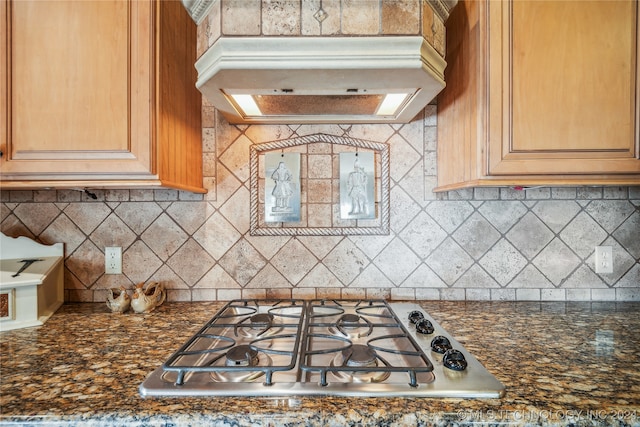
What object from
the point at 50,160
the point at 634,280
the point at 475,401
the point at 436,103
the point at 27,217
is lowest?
the point at 475,401

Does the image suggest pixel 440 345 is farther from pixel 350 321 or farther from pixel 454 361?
pixel 350 321

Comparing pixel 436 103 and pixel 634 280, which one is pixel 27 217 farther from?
pixel 634 280

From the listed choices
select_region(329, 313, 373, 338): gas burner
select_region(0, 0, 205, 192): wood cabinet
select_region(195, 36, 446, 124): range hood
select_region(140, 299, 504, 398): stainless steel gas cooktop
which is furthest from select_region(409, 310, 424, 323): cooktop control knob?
select_region(0, 0, 205, 192): wood cabinet

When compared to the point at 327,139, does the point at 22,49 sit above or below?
above

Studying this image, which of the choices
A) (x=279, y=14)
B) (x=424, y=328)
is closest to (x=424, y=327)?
(x=424, y=328)

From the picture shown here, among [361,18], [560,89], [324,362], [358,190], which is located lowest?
[324,362]

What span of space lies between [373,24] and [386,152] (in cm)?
57

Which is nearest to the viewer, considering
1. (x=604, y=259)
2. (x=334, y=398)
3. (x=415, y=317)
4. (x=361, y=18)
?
(x=334, y=398)

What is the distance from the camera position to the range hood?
93 centimetres

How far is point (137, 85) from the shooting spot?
1059mm

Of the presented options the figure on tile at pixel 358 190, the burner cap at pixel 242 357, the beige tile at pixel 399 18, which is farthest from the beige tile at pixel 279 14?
the burner cap at pixel 242 357

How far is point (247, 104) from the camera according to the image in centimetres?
123

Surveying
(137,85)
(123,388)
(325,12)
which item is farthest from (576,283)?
(137,85)

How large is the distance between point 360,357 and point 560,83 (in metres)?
0.99
